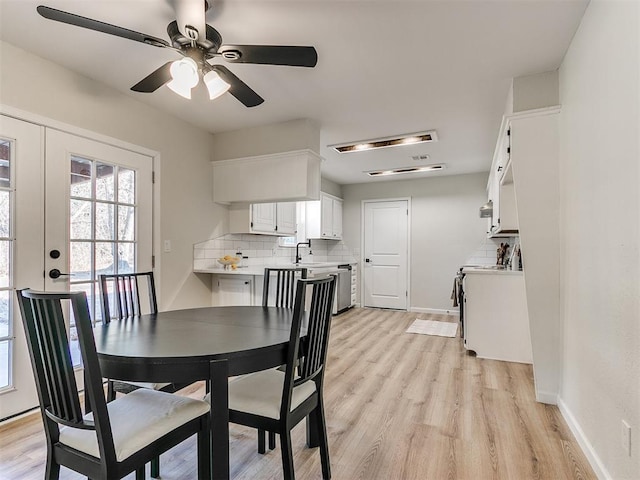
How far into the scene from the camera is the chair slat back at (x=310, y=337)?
1.46 meters

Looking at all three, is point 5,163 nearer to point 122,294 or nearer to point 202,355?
point 122,294

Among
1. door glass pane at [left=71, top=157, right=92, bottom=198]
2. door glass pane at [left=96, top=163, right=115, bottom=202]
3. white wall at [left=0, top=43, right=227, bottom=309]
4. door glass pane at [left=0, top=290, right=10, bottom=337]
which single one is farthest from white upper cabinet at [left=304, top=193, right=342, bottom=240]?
door glass pane at [left=0, top=290, right=10, bottom=337]

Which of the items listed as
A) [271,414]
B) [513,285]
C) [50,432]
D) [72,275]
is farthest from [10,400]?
[513,285]

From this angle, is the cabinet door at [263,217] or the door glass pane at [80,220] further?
the cabinet door at [263,217]

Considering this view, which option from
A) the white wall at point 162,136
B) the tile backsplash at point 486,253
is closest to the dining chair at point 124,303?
the white wall at point 162,136

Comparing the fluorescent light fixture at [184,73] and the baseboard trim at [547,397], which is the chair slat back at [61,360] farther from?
the baseboard trim at [547,397]

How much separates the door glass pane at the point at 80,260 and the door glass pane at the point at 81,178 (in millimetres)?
380

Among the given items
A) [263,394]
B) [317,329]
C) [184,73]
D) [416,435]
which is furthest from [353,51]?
[416,435]

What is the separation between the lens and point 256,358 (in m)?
1.42

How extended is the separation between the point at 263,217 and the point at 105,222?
1.85 m

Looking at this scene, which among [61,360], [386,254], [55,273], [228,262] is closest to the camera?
[61,360]

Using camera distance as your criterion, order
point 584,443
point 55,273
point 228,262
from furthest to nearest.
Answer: point 228,262
point 55,273
point 584,443

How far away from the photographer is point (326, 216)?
6.11m

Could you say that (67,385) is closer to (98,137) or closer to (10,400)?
(10,400)
